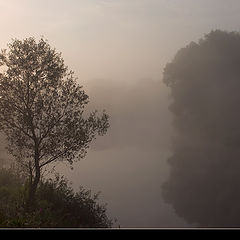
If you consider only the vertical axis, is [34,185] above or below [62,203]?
above

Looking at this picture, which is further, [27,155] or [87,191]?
[87,191]

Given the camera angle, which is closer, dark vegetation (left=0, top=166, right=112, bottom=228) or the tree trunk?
dark vegetation (left=0, top=166, right=112, bottom=228)

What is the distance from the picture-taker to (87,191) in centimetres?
4488

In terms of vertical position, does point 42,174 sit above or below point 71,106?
Result: below

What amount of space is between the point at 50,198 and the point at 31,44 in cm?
1609

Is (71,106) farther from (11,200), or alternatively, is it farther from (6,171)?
(6,171)

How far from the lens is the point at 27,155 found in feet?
134

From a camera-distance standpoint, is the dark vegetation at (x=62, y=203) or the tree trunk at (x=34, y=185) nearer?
the dark vegetation at (x=62, y=203)

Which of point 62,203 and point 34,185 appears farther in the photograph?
point 62,203
